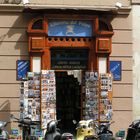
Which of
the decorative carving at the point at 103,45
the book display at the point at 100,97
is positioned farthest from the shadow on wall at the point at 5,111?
the decorative carving at the point at 103,45

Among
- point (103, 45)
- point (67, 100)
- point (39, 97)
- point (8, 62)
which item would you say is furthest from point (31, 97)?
point (103, 45)

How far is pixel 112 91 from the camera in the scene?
16125 millimetres

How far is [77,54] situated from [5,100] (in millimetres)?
2473

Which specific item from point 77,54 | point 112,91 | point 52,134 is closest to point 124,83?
point 112,91

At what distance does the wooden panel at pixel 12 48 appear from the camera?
16031mm

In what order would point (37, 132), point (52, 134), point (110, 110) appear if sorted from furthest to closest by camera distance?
point (110, 110), point (37, 132), point (52, 134)

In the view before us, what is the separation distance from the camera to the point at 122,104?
53.6ft

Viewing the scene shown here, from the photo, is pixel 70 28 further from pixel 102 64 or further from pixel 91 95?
pixel 91 95

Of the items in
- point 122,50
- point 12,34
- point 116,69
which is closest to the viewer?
point 12,34

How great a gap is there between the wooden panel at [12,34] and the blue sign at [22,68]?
66 centimetres

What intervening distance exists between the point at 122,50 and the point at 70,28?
1667 mm

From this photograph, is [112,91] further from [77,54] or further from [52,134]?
[52,134]

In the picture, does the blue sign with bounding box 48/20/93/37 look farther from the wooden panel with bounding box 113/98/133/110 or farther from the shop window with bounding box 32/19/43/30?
the wooden panel with bounding box 113/98/133/110

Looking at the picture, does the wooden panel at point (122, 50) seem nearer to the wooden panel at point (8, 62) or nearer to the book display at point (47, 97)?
the book display at point (47, 97)
